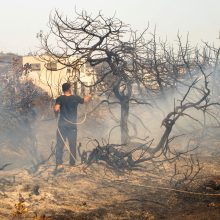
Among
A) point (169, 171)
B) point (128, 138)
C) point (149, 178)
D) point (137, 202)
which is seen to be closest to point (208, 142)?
point (128, 138)

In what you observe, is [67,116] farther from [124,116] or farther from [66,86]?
[124,116]

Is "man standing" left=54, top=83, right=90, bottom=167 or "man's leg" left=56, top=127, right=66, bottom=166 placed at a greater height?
"man standing" left=54, top=83, right=90, bottom=167

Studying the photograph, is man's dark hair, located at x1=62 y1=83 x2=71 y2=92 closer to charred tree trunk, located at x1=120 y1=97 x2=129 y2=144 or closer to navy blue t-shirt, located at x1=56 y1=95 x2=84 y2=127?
navy blue t-shirt, located at x1=56 y1=95 x2=84 y2=127

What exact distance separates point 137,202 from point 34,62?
69.9ft

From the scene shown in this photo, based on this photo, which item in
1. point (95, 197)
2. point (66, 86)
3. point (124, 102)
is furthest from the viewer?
point (124, 102)

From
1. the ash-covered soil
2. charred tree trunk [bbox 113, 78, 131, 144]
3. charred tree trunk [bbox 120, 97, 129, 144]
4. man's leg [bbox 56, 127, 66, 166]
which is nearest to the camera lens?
the ash-covered soil

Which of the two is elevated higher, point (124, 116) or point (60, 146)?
point (124, 116)

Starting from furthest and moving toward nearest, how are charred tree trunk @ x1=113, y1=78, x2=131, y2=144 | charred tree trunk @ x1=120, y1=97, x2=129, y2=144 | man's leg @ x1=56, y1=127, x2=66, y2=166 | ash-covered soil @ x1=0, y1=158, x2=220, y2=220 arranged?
1. charred tree trunk @ x1=120, y1=97, x2=129, y2=144
2. charred tree trunk @ x1=113, y1=78, x2=131, y2=144
3. man's leg @ x1=56, y1=127, x2=66, y2=166
4. ash-covered soil @ x1=0, y1=158, x2=220, y2=220

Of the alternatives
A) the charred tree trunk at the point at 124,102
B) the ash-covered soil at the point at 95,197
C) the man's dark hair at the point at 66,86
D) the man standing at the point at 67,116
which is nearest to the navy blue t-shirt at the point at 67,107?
the man standing at the point at 67,116

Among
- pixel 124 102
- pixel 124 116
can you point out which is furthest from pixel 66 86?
pixel 124 116

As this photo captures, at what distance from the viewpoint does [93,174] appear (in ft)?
19.0

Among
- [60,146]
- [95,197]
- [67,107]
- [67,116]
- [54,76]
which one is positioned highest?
[54,76]

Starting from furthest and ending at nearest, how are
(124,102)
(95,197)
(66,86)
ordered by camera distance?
(124,102), (66,86), (95,197)

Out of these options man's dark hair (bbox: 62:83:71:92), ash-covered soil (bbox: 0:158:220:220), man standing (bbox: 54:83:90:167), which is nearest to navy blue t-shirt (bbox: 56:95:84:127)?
man standing (bbox: 54:83:90:167)
